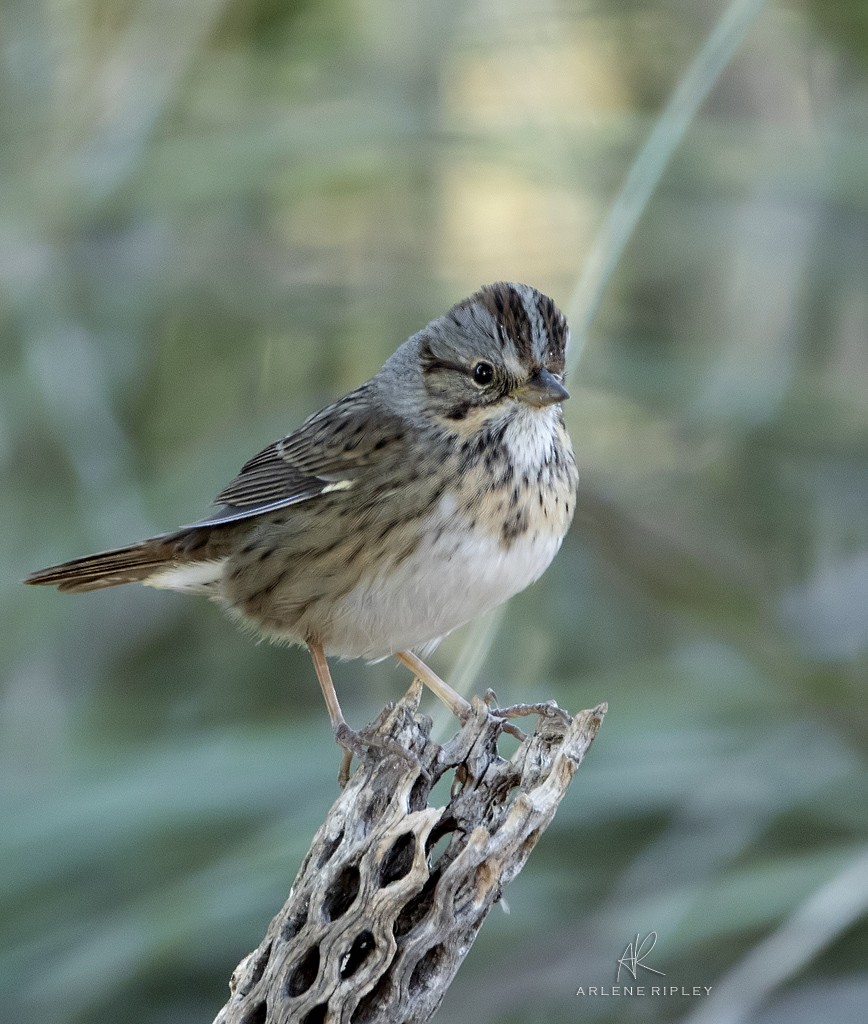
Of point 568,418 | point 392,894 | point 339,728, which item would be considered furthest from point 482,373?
point 568,418

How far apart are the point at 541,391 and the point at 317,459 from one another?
0.64 m

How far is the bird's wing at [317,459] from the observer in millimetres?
3328

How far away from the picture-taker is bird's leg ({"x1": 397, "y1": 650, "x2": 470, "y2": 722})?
317 cm

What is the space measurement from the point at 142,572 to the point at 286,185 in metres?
1.81

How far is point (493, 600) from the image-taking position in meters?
3.12

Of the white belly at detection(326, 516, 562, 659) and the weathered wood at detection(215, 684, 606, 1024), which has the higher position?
the white belly at detection(326, 516, 562, 659)

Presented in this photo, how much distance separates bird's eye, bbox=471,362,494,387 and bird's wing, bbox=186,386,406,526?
208 mm

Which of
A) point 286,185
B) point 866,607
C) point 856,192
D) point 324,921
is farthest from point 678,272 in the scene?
point 324,921

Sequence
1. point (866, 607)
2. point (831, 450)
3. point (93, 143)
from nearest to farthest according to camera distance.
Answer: point (866, 607) → point (831, 450) → point (93, 143)

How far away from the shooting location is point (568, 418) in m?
5.12

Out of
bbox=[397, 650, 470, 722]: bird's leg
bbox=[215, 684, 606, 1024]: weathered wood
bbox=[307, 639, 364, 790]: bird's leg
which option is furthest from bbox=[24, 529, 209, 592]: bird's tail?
bbox=[215, 684, 606, 1024]: weathered wood

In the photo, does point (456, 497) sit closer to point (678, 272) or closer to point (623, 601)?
point (623, 601)
